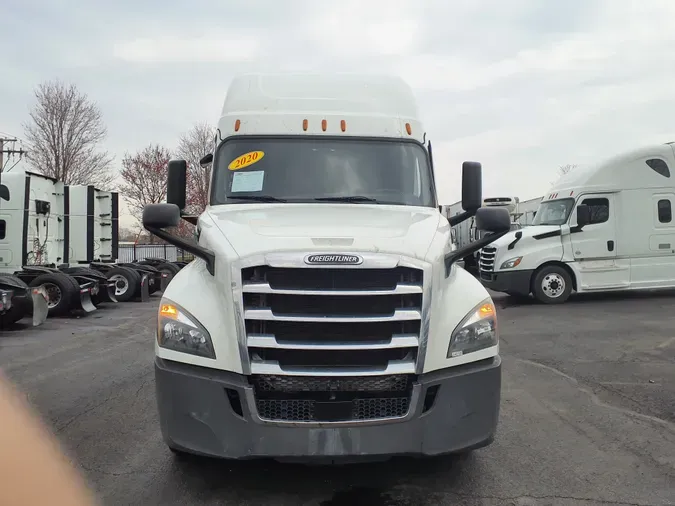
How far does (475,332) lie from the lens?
3.43 metres

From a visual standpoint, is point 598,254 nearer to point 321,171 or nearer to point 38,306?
point 321,171

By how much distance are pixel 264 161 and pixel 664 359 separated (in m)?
6.01

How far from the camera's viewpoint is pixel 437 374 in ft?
10.8

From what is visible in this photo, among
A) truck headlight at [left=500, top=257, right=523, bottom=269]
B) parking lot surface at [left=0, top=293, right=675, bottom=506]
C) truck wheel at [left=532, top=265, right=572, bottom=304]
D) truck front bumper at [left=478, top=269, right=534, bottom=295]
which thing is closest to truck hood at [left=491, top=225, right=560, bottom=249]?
truck headlight at [left=500, top=257, right=523, bottom=269]

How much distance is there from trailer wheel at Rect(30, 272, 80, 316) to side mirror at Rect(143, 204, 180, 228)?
9.88m

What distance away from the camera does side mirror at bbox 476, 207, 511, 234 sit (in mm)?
4004


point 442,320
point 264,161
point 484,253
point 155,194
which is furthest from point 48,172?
point 442,320

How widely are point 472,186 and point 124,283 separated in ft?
44.5

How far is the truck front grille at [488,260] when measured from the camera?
1362 cm

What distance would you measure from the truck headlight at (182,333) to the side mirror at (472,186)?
2789mm

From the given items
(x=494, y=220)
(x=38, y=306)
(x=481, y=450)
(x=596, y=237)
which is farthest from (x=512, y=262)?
(x=38, y=306)

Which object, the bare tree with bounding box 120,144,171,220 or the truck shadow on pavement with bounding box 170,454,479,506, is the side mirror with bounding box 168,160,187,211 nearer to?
the truck shadow on pavement with bounding box 170,454,479,506

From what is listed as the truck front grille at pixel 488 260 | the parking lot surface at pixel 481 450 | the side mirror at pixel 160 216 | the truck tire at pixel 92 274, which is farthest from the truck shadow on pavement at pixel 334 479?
the truck tire at pixel 92 274

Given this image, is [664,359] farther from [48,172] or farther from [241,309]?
[48,172]
